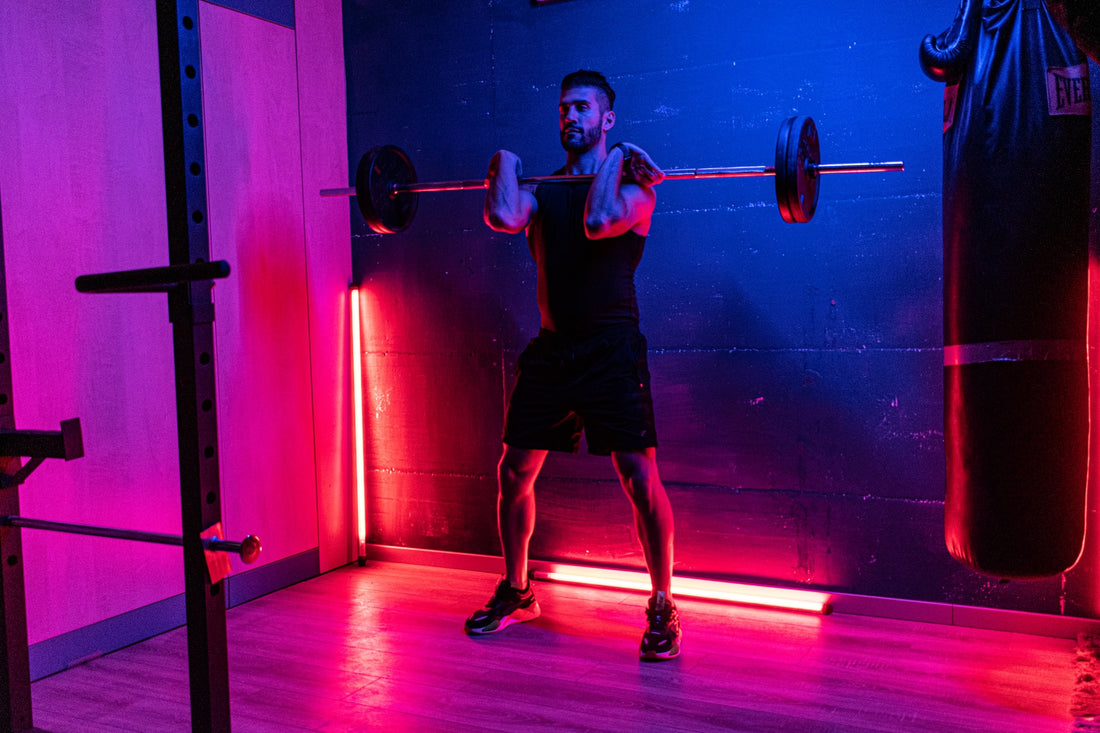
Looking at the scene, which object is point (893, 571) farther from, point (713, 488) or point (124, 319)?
point (124, 319)

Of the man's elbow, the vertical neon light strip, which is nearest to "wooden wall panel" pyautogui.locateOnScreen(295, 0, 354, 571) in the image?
the vertical neon light strip

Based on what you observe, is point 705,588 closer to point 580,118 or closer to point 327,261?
point 580,118

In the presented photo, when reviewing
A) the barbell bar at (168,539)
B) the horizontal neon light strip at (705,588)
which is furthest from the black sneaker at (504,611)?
the barbell bar at (168,539)

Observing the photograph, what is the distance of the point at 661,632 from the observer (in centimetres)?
275

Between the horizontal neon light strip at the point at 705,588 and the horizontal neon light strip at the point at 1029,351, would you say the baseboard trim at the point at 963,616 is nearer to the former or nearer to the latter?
the horizontal neon light strip at the point at 705,588

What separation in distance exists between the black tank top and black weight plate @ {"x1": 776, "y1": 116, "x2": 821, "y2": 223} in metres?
0.54

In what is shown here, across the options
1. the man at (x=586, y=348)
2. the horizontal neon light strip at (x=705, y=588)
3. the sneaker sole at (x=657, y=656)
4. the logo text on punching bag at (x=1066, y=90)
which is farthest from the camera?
the horizontal neon light strip at (x=705, y=588)

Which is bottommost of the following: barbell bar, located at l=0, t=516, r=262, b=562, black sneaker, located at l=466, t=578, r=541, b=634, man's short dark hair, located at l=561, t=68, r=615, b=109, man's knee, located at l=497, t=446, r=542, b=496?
black sneaker, located at l=466, t=578, r=541, b=634

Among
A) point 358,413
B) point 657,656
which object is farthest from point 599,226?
point 358,413

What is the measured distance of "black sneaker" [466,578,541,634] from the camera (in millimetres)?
2982

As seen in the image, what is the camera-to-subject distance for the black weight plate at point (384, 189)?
3.05 meters

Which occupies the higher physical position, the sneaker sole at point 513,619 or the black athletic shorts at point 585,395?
the black athletic shorts at point 585,395

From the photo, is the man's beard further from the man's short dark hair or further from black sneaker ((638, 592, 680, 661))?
black sneaker ((638, 592, 680, 661))

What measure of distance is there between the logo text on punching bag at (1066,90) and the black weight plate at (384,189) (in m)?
2.02
